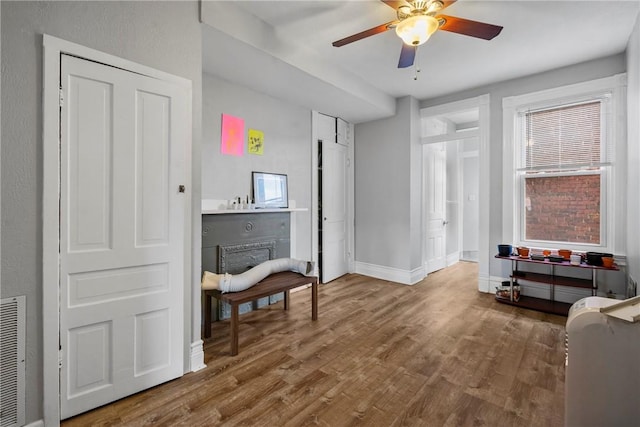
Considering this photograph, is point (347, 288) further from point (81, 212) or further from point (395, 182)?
point (81, 212)

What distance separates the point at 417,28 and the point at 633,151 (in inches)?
93.4

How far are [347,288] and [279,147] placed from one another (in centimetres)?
220

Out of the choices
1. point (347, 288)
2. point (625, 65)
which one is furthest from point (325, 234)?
point (625, 65)

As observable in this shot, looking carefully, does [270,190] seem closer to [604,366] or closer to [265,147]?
[265,147]

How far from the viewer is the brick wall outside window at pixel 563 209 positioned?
3.38m

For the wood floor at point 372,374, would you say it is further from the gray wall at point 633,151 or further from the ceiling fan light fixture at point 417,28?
the ceiling fan light fixture at point 417,28

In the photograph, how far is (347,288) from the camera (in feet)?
14.0

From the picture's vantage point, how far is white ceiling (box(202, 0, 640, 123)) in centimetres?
238

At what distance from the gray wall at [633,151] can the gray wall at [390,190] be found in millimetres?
2271

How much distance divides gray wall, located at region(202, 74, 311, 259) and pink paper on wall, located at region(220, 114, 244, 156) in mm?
52

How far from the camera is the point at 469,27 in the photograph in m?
2.04

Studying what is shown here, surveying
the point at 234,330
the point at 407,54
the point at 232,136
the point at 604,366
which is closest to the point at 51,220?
the point at 234,330

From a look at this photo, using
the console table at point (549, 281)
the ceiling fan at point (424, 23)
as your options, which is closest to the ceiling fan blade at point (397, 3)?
the ceiling fan at point (424, 23)

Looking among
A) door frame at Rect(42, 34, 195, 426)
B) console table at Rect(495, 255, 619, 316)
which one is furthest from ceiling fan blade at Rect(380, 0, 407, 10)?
console table at Rect(495, 255, 619, 316)
